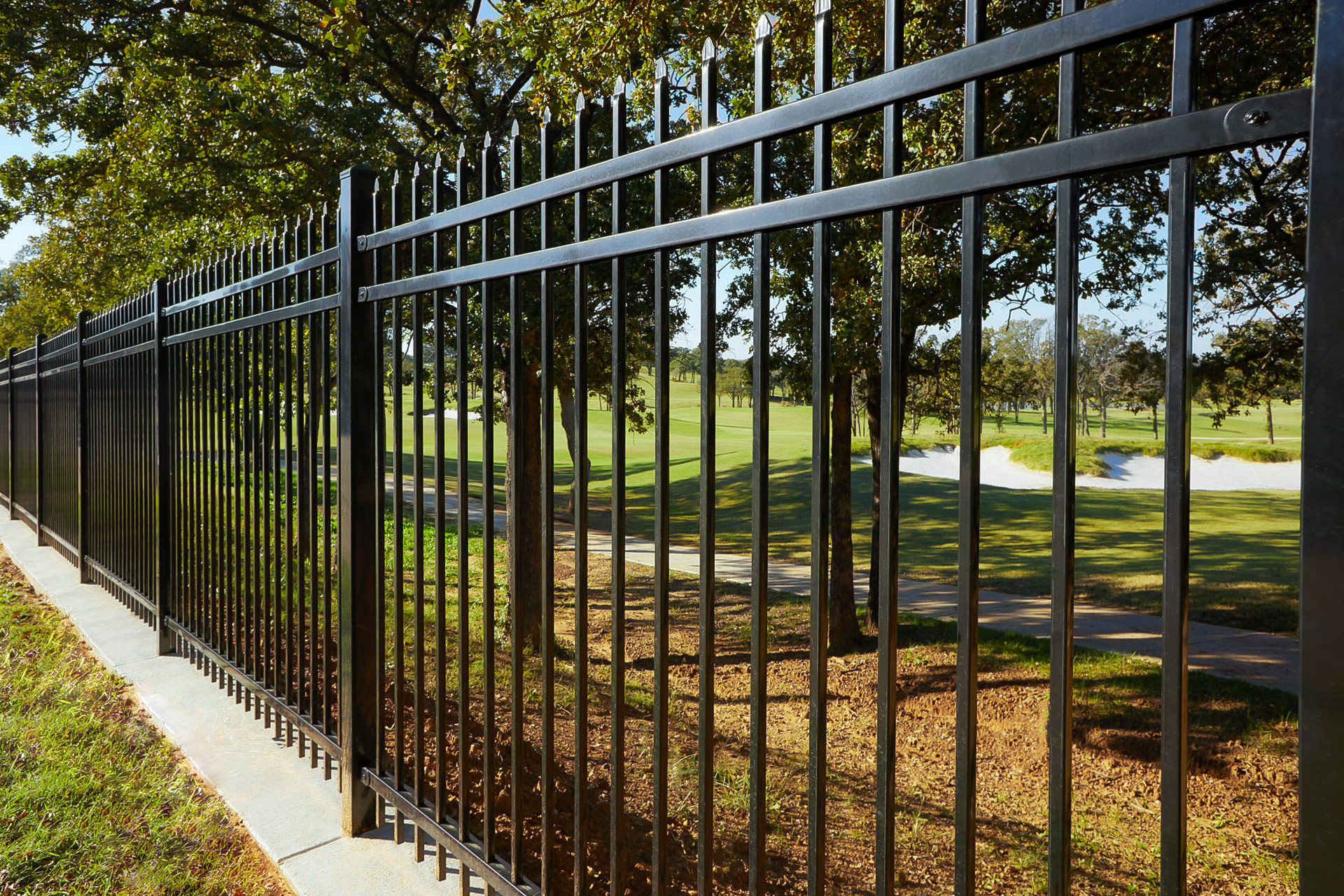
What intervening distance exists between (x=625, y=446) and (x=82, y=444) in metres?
7.57

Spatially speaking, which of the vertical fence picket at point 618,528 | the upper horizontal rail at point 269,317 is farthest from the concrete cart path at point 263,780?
the upper horizontal rail at point 269,317

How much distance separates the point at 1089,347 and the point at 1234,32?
7.34ft

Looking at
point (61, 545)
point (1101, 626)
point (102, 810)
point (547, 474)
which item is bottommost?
point (1101, 626)

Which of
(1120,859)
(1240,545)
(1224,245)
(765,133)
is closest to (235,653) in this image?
(765,133)

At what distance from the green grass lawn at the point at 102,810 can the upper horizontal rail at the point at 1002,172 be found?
8.57 ft

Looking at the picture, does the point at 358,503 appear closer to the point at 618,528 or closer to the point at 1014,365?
the point at 618,528

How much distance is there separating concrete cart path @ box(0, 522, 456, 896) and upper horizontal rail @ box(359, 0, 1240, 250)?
234cm

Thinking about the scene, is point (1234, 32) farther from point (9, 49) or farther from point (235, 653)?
point (9, 49)

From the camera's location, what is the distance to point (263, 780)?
3.73 meters

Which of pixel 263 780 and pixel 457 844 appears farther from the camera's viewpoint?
pixel 263 780

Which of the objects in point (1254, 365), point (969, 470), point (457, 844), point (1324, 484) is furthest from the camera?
point (1254, 365)

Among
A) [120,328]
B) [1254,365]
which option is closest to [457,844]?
[120,328]

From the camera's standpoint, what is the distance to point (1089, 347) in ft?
21.6

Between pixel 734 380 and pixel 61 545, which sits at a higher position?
pixel 734 380
